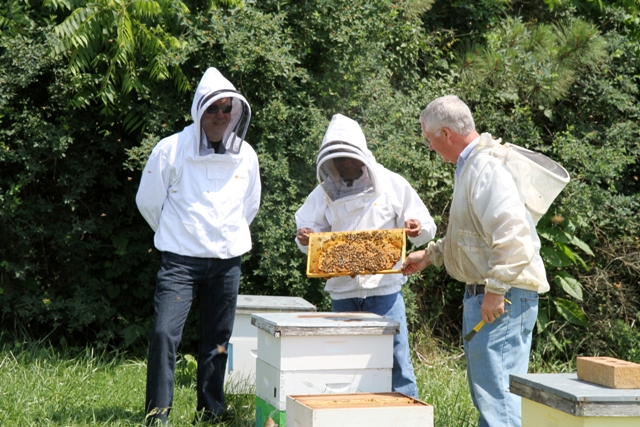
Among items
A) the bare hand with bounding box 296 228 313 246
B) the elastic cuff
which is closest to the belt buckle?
the elastic cuff

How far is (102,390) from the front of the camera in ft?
16.4

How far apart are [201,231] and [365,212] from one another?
0.95 meters

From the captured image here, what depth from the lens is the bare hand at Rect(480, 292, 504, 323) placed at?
10.1ft

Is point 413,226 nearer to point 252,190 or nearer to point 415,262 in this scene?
point 415,262

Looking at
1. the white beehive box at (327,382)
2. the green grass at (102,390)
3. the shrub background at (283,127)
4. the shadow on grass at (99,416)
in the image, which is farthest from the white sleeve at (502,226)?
the shrub background at (283,127)

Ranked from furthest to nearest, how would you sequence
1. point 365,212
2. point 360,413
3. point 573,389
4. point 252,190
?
1. point 252,190
2. point 365,212
3. point 360,413
4. point 573,389

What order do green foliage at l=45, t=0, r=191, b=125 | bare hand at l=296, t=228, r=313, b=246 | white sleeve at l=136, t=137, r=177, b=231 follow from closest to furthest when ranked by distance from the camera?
white sleeve at l=136, t=137, r=177, b=231 < bare hand at l=296, t=228, r=313, b=246 < green foliage at l=45, t=0, r=191, b=125

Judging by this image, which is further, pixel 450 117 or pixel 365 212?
pixel 365 212

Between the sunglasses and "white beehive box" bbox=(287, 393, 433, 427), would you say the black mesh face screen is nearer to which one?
"white beehive box" bbox=(287, 393, 433, 427)

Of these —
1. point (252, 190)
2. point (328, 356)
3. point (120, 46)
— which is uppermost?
point (120, 46)

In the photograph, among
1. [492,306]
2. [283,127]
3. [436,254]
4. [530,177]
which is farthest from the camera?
[283,127]

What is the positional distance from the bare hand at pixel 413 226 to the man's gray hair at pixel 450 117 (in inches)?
37.8

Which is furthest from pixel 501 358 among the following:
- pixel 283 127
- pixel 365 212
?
pixel 283 127

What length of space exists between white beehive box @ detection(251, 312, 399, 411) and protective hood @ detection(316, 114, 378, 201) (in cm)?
92
